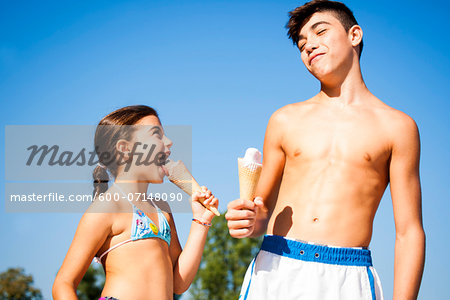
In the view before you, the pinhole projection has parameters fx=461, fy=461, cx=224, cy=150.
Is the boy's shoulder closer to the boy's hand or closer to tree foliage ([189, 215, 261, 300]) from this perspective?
the boy's hand

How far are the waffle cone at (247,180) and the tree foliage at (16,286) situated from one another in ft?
142

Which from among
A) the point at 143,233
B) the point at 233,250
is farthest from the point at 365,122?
the point at 233,250

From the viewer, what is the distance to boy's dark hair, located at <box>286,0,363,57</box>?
375 centimetres

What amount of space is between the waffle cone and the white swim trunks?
15.6 inches

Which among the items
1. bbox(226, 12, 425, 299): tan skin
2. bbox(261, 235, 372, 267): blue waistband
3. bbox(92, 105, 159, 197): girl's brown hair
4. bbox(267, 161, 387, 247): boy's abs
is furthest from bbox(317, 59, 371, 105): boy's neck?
bbox(92, 105, 159, 197): girl's brown hair

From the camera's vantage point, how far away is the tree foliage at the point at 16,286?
4031cm

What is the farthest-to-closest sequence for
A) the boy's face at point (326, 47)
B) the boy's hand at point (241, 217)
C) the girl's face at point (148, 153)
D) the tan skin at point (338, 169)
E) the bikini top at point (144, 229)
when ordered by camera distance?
the girl's face at point (148, 153), the bikini top at point (144, 229), the boy's face at point (326, 47), the tan skin at point (338, 169), the boy's hand at point (241, 217)

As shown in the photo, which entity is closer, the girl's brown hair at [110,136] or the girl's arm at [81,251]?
the girl's arm at [81,251]

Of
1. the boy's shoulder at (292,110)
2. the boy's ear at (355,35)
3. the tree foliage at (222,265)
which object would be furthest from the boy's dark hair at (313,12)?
the tree foliage at (222,265)

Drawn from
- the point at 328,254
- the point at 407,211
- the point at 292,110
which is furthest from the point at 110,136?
the point at 407,211

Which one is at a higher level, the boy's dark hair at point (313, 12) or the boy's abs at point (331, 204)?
the boy's dark hair at point (313, 12)

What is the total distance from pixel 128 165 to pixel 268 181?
1321mm

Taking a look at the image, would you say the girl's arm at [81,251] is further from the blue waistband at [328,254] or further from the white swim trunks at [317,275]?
the blue waistband at [328,254]

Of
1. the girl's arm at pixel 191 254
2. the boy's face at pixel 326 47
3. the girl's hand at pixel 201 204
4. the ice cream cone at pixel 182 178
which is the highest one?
the boy's face at pixel 326 47
